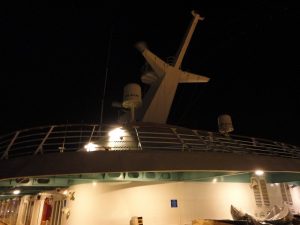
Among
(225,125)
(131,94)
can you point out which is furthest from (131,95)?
(225,125)

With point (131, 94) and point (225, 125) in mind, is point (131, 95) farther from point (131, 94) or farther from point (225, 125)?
point (225, 125)

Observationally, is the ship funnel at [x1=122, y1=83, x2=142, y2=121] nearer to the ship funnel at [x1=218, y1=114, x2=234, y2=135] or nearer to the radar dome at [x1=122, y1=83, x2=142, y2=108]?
the radar dome at [x1=122, y1=83, x2=142, y2=108]

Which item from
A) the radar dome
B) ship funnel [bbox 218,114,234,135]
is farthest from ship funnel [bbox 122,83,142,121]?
ship funnel [bbox 218,114,234,135]

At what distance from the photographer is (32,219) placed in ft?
50.3

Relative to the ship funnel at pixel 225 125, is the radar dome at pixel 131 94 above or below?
above

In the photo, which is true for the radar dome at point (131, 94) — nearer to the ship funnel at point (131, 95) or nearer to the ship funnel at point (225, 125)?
the ship funnel at point (131, 95)

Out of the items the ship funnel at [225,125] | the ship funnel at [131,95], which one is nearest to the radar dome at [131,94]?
the ship funnel at [131,95]

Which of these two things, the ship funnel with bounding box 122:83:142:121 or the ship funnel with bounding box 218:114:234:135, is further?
the ship funnel with bounding box 218:114:234:135

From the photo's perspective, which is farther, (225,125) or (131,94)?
(225,125)

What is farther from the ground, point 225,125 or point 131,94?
point 131,94

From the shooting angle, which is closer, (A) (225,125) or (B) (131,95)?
(B) (131,95)

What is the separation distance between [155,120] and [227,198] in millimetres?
5454

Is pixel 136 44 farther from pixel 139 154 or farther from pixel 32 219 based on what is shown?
pixel 32 219

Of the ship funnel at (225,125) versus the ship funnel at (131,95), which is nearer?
the ship funnel at (131,95)
